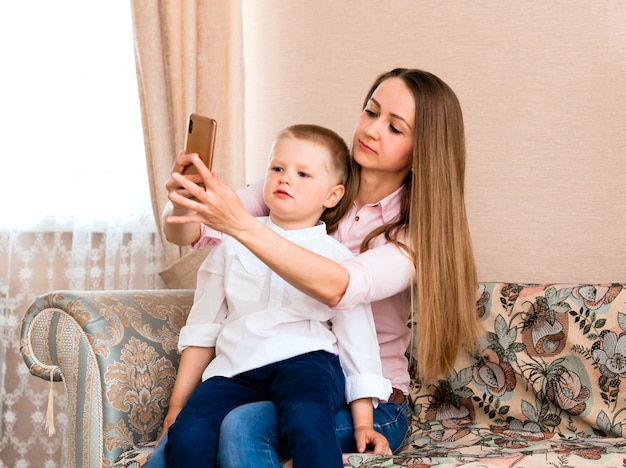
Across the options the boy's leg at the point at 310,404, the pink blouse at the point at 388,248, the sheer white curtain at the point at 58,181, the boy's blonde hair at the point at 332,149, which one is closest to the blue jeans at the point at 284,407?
the boy's leg at the point at 310,404

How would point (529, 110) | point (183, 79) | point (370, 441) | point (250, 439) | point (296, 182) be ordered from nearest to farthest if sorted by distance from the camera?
point (250, 439), point (370, 441), point (296, 182), point (529, 110), point (183, 79)

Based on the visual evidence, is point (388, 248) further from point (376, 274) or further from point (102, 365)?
point (102, 365)

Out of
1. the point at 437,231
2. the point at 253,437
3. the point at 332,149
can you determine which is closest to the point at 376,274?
the point at 437,231

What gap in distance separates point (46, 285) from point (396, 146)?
1547mm

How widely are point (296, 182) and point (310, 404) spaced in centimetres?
49

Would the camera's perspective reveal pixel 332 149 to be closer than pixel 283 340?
No

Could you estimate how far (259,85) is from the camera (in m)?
2.79

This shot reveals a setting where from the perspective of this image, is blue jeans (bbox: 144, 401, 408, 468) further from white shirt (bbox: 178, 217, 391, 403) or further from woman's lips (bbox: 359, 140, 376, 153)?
woman's lips (bbox: 359, 140, 376, 153)

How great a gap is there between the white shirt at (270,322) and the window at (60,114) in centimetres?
115

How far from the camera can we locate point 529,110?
2.44 meters

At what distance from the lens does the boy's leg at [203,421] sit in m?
1.38

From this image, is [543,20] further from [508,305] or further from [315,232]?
[315,232]

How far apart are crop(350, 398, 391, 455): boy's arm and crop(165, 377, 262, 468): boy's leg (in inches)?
8.1

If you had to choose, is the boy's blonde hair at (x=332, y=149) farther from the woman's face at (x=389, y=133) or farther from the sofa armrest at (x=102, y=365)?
the sofa armrest at (x=102, y=365)
